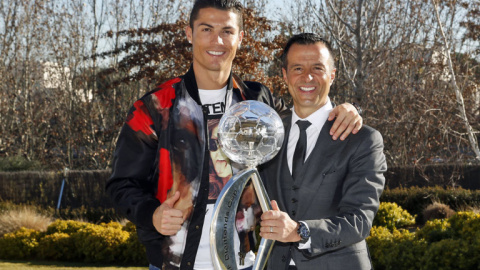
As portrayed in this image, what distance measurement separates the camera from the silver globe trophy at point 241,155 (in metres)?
2.34

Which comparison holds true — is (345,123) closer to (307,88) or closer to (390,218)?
(307,88)

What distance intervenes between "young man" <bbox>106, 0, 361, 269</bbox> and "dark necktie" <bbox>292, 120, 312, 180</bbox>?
16 centimetres

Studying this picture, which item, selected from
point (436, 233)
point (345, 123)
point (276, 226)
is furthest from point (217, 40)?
point (436, 233)

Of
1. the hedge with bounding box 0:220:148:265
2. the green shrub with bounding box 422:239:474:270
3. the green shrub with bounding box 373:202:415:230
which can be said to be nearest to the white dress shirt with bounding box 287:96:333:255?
the green shrub with bounding box 422:239:474:270

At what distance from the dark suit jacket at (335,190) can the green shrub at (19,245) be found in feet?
30.5

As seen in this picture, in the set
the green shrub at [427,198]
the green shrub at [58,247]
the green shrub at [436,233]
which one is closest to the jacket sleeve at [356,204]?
the green shrub at [436,233]

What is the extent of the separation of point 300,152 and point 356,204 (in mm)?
366

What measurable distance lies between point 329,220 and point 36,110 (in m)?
20.7

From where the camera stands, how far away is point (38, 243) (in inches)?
426

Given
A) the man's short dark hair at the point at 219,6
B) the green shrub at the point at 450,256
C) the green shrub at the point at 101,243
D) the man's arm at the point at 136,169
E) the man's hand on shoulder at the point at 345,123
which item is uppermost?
the man's short dark hair at the point at 219,6

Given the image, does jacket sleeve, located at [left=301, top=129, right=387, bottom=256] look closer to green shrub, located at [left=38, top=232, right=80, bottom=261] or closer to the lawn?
the lawn

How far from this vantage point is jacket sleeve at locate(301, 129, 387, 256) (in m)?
2.28

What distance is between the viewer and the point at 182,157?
9.08ft

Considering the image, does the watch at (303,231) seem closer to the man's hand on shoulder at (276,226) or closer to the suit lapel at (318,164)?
the man's hand on shoulder at (276,226)
